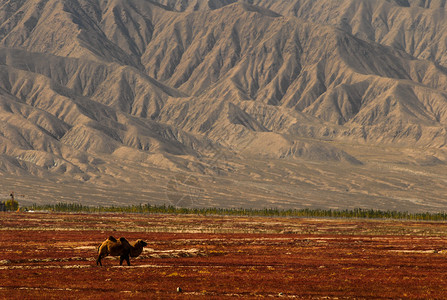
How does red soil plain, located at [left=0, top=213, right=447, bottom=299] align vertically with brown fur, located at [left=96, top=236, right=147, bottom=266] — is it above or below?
below

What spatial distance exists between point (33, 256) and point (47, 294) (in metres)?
19.9

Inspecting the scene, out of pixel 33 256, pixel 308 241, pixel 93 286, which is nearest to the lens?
pixel 93 286

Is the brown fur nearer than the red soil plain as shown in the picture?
No

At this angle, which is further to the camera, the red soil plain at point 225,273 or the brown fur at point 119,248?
the brown fur at point 119,248

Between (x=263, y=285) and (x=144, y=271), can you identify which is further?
(x=144, y=271)

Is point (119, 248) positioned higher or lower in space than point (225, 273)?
higher

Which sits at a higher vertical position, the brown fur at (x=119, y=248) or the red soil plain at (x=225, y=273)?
the brown fur at (x=119, y=248)

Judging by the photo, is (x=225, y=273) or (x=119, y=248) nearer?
(x=225, y=273)

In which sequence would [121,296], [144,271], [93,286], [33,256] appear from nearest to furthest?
[121,296] < [93,286] < [144,271] < [33,256]

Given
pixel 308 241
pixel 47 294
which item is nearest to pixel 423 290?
pixel 47 294

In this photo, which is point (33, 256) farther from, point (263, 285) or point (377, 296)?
point (377, 296)

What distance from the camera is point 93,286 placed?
109ft

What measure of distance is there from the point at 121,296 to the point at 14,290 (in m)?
4.99

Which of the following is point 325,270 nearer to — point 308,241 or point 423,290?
point 423,290
